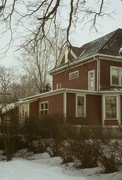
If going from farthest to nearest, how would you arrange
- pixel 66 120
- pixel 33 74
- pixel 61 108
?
pixel 33 74
pixel 61 108
pixel 66 120

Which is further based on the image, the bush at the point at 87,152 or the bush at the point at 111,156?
the bush at the point at 87,152

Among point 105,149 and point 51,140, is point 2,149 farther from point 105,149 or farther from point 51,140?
point 105,149

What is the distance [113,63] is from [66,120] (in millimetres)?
11071

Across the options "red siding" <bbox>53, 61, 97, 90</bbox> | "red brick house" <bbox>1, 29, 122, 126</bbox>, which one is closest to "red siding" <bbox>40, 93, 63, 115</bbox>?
"red brick house" <bbox>1, 29, 122, 126</bbox>

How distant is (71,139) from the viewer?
34.0ft

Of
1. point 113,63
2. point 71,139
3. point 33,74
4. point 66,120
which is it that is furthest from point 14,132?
point 33,74

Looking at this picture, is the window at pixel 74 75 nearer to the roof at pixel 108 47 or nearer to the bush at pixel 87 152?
the roof at pixel 108 47

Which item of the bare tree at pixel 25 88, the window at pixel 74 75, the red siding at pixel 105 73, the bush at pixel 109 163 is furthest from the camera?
the bare tree at pixel 25 88

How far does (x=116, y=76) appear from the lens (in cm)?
2458

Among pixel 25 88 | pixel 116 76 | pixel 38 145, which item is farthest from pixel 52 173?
pixel 25 88

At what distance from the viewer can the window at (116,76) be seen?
2434cm

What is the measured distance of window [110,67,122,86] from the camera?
24344 millimetres

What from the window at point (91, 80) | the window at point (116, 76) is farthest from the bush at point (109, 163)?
the window at point (116, 76)

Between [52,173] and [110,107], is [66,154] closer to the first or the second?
[52,173]
